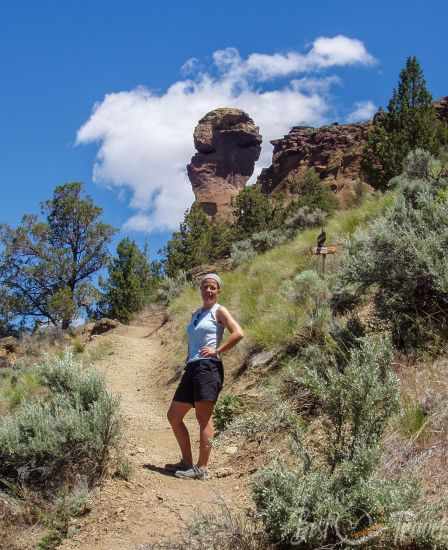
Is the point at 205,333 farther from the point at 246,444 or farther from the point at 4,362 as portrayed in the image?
the point at 4,362

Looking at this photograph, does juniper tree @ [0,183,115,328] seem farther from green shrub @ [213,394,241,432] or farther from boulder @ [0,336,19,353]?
green shrub @ [213,394,241,432]

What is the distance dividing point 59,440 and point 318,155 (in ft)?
195

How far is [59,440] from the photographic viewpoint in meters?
4.48

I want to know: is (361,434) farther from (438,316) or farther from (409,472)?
(438,316)

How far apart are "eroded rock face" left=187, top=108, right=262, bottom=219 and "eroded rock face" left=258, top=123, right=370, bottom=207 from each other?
74.3 ft

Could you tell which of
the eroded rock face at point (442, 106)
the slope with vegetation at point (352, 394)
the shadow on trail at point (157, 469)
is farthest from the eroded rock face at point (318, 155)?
the shadow on trail at point (157, 469)

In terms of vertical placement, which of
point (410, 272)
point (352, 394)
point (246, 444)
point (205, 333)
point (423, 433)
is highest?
point (410, 272)

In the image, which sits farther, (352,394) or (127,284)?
(127,284)

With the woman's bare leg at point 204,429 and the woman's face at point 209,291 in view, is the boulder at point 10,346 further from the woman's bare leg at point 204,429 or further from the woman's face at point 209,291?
the woman's bare leg at point 204,429

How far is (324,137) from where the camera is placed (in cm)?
6219

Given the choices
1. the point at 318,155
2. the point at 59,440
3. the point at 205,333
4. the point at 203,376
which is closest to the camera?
the point at 59,440

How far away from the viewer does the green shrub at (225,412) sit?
20.0 ft

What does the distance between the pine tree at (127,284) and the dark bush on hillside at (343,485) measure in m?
19.9

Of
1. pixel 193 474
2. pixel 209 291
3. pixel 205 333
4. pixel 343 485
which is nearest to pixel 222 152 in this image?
pixel 209 291
